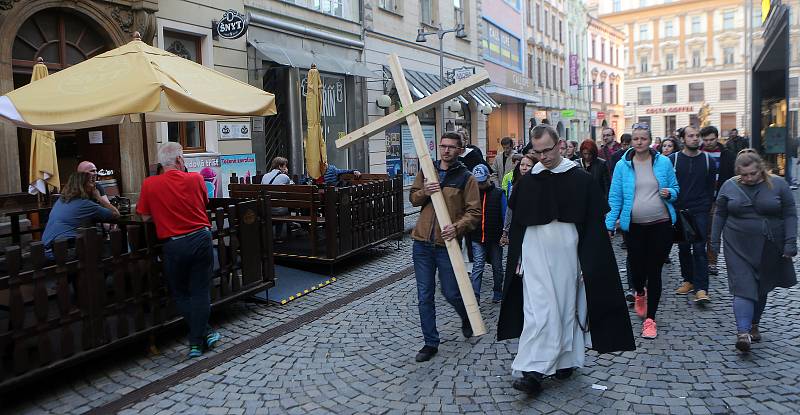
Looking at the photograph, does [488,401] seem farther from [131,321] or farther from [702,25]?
[702,25]

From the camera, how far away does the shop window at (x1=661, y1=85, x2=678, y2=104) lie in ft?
241

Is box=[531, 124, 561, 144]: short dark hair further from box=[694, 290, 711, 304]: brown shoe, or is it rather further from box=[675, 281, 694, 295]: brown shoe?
box=[675, 281, 694, 295]: brown shoe

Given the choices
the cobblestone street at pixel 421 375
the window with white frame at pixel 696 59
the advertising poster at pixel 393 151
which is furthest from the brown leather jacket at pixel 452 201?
the window with white frame at pixel 696 59

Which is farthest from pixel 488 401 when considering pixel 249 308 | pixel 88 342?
pixel 249 308

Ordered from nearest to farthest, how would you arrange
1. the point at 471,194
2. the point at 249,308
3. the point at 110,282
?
the point at 471,194 → the point at 110,282 → the point at 249,308

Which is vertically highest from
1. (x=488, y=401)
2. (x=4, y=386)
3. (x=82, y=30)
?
(x=82, y=30)

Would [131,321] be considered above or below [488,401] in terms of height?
above

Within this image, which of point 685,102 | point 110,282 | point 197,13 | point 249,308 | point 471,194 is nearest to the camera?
point 471,194

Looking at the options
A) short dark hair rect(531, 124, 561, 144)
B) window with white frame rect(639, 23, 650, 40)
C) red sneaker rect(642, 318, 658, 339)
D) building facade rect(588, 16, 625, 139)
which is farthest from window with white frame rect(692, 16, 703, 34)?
short dark hair rect(531, 124, 561, 144)

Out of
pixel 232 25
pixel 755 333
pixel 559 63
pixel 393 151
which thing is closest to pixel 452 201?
pixel 755 333

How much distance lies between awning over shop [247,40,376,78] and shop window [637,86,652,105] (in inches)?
2598

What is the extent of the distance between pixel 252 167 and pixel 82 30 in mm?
4342

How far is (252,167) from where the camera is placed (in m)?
13.4

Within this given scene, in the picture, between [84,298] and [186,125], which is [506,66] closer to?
[186,125]
